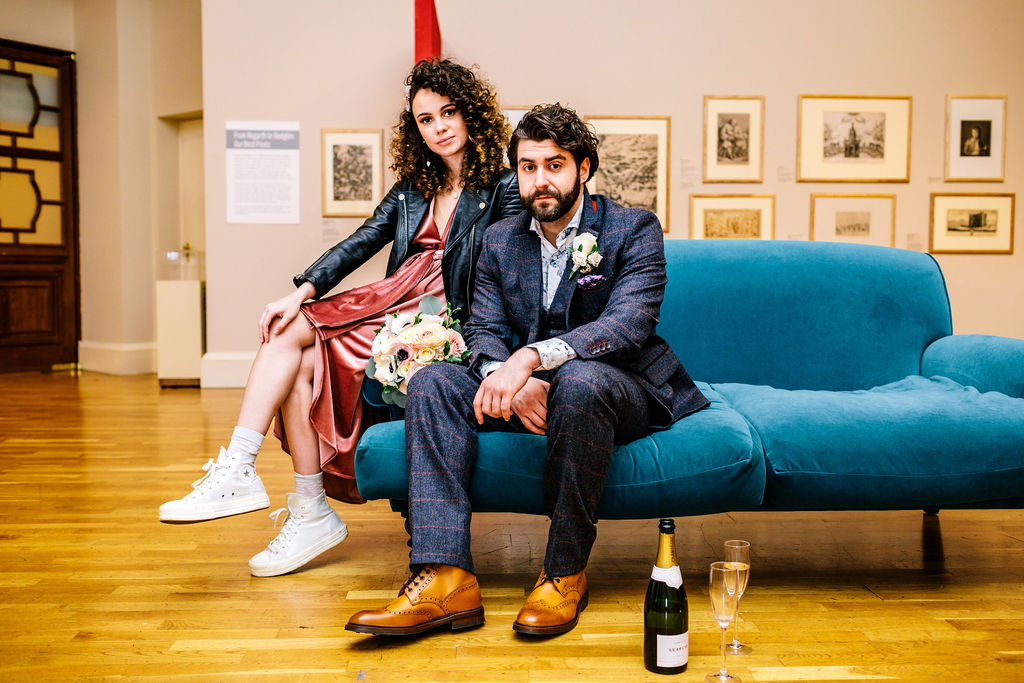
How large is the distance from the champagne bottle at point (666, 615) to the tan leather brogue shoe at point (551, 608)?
9.5 inches

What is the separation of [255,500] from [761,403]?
59.1 inches

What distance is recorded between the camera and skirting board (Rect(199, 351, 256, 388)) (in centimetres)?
642

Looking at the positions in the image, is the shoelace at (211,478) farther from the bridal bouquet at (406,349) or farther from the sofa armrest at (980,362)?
the sofa armrest at (980,362)

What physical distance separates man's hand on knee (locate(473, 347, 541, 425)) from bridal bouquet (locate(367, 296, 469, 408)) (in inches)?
10.4

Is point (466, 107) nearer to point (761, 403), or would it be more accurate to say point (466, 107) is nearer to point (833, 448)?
point (761, 403)

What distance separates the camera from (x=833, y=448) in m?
2.13

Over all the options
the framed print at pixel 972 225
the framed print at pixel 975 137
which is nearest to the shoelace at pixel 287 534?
the framed print at pixel 972 225

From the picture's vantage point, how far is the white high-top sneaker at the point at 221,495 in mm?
2232

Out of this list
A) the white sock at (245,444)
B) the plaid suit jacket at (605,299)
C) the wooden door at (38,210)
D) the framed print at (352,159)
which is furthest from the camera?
the wooden door at (38,210)

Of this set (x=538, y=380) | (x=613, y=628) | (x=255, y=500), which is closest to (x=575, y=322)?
(x=538, y=380)

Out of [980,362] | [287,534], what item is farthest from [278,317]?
[980,362]

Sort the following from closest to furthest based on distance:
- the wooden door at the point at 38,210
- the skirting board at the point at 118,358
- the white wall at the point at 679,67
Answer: the white wall at the point at 679,67 < the wooden door at the point at 38,210 < the skirting board at the point at 118,358

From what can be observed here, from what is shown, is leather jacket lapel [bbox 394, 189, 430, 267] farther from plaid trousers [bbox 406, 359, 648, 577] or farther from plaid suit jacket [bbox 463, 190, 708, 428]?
plaid trousers [bbox 406, 359, 648, 577]

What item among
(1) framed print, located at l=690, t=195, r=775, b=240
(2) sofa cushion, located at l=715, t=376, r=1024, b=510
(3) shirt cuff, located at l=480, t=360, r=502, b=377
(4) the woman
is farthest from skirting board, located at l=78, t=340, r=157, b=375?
(2) sofa cushion, located at l=715, t=376, r=1024, b=510
